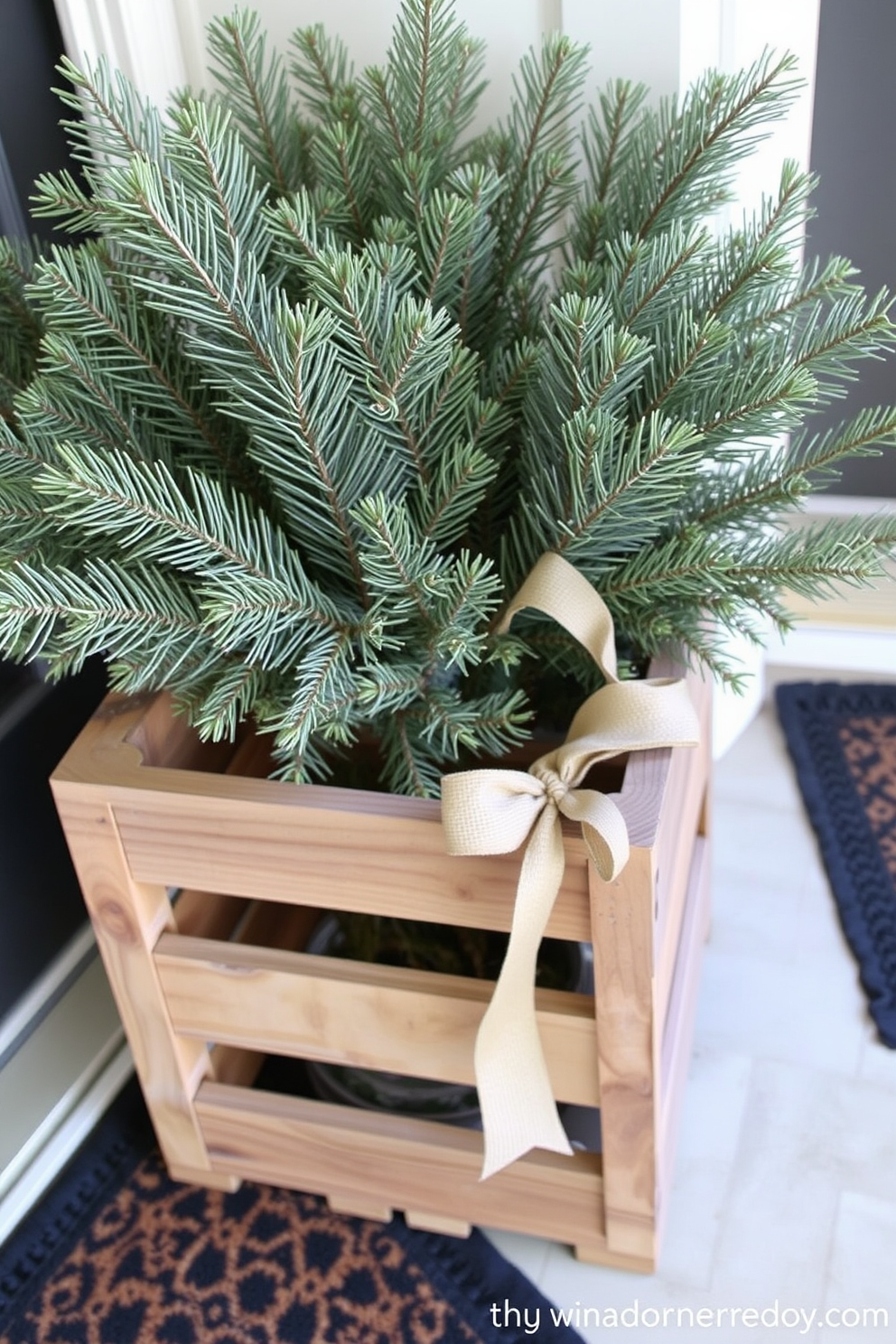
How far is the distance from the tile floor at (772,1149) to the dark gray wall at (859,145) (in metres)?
0.52

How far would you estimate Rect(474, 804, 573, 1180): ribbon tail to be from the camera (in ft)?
2.11

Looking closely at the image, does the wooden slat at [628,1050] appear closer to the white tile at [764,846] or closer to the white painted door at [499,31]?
the white tile at [764,846]

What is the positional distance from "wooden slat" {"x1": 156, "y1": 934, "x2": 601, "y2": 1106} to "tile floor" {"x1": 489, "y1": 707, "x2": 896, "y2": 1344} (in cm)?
15

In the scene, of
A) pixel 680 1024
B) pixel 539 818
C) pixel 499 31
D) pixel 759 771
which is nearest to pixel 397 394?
pixel 539 818

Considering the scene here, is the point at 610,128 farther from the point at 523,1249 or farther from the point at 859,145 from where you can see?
the point at 523,1249

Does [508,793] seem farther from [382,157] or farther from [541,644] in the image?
[382,157]

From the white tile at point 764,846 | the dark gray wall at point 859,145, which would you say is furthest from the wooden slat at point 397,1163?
the dark gray wall at point 859,145

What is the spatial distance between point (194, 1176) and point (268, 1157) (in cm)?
8

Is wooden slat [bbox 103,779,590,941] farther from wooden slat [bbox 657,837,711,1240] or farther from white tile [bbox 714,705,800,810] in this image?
white tile [bbox 714,705,800,810]

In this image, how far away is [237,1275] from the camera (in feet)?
2.78

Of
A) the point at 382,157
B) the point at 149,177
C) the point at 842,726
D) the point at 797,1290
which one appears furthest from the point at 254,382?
the point at 842,726

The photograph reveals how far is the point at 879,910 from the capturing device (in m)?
1.05

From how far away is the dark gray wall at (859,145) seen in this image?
3.52 feet

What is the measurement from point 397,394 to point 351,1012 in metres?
0.37
